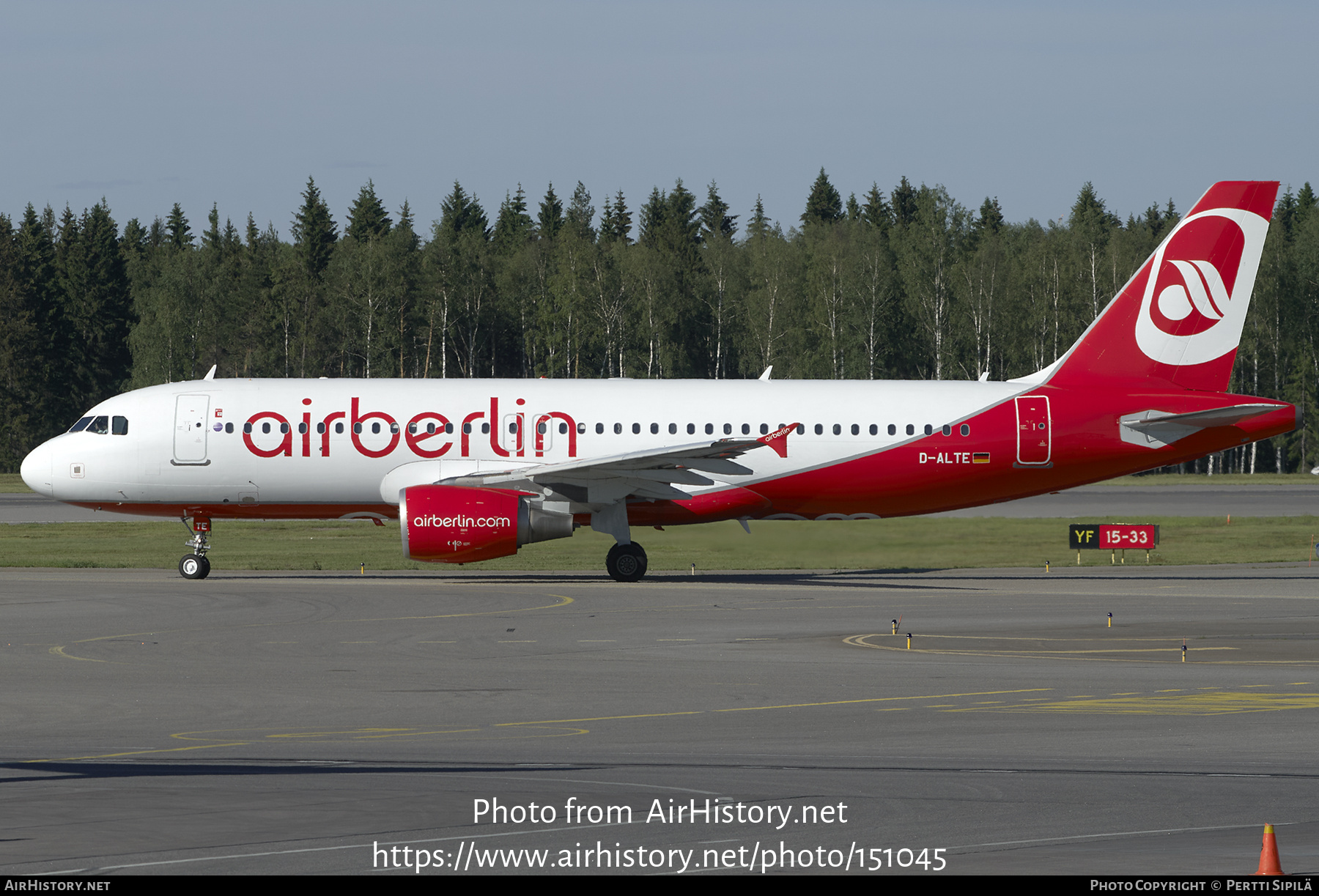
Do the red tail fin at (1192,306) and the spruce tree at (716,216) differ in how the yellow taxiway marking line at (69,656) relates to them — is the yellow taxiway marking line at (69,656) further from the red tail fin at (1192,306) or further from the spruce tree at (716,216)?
the spruce tree at (716,216)

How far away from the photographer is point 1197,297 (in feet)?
112

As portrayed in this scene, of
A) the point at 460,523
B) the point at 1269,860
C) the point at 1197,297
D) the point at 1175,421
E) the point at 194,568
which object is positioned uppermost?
the point at 1197,297

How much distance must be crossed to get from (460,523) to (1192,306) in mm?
16948

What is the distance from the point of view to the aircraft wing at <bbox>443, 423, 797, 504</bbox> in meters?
31.1

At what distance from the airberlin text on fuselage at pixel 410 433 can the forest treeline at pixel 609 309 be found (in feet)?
208

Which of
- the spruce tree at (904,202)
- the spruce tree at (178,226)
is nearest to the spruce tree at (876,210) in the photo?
the spruce tree at (904,202)

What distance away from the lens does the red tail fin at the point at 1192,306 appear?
112 ft

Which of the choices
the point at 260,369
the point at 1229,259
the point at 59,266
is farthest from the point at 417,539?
the point at 59,266

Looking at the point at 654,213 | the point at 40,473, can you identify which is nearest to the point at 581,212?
the point at 654,213

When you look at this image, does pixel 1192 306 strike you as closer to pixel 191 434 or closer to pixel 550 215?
pixel 191 434

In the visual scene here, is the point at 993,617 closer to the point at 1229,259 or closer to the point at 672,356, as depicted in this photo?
the point at 1229,259

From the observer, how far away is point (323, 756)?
13492 millimetres

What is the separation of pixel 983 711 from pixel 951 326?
287 ft

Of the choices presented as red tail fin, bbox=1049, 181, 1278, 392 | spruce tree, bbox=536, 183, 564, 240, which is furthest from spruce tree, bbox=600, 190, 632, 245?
red tail fin, bbox=1049, 181, 1278, 392
